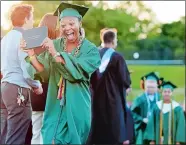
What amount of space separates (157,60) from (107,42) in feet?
11.0

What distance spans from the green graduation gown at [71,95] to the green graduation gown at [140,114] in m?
3.30

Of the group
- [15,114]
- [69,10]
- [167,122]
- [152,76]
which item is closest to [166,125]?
[167,122]

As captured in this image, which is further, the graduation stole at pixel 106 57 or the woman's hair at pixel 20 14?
the graduation stole at pixel 106 57

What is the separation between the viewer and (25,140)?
6.18 m

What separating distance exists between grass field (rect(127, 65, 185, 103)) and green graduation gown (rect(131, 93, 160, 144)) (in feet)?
3.78

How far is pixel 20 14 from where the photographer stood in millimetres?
6074

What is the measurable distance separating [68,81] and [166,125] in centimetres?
329

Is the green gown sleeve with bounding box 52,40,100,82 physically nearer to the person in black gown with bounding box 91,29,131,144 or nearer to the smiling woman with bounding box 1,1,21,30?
the smiling woman with bounding box 1,1,21,30

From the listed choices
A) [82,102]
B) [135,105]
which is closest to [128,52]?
[135,105]

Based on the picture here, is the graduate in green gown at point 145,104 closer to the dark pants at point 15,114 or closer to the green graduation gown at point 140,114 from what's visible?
the green graduation gown at point 140,114

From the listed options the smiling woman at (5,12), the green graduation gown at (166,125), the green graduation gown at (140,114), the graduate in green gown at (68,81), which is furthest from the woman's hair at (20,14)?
the green graduation gown at (140,114)

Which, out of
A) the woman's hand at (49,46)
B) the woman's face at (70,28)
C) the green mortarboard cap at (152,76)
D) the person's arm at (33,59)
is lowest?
the green mortarboard cap at (152,76)

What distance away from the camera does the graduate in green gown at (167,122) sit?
840 centimetres

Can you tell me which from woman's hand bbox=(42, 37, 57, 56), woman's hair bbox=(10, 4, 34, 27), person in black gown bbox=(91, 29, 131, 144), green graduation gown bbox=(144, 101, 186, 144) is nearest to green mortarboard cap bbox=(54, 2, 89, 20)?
woman's hand bbox=(42, 37, 57, 56)
